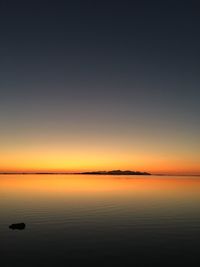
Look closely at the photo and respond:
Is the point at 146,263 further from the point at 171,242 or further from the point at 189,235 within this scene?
the point at 189,235

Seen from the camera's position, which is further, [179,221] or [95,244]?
[179,221]

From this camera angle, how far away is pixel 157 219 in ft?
206

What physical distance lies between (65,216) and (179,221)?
22566 mm

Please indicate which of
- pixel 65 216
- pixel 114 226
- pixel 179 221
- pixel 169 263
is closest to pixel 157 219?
pixel 179 221

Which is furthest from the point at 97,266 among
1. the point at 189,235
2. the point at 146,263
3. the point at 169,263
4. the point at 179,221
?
the point at 179,221

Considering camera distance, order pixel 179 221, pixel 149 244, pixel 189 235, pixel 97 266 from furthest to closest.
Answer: pixel 179 221 < pixel 189 235 < pixel 149 244 < pixel 97 266

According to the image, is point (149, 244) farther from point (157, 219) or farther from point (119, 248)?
A: point (157, 219)

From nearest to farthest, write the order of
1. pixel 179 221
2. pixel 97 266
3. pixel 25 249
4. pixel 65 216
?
pixel 97 266, pixel 25 249, pixel 179 221, pixel 65 216

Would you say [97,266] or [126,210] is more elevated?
[126,210]

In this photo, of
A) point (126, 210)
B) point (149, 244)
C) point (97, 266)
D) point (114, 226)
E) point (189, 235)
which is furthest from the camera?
point (126, 210)

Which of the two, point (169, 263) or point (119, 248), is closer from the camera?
point (169, 263)

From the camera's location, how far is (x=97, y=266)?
3388cm

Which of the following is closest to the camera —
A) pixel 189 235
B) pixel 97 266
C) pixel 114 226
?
pixel 97 266

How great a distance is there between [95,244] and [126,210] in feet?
108
